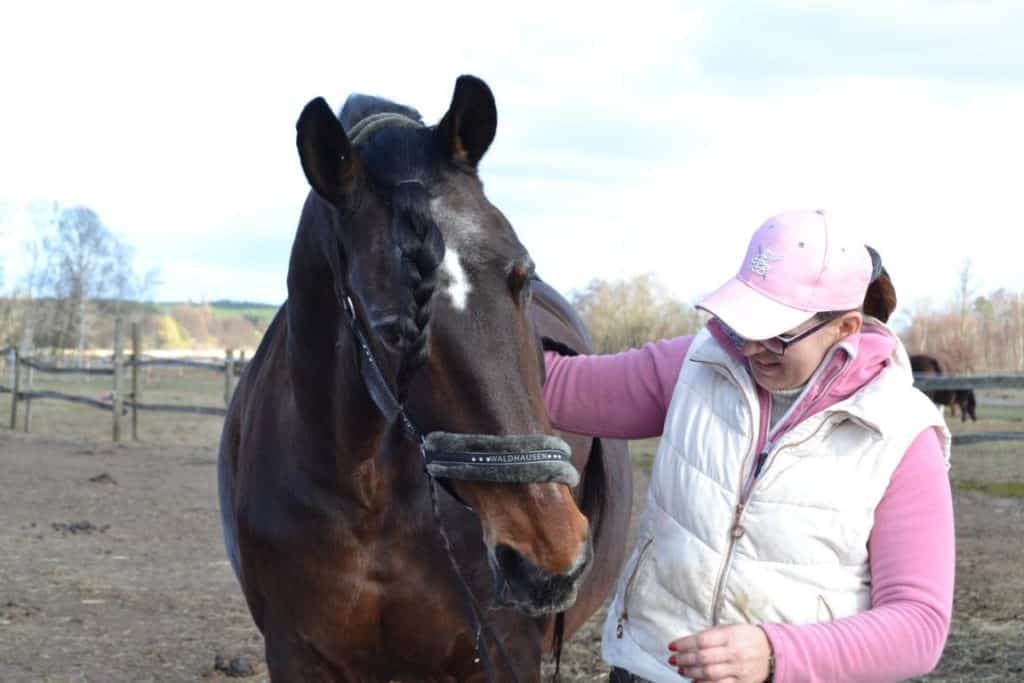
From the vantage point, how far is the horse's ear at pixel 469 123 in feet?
6.68

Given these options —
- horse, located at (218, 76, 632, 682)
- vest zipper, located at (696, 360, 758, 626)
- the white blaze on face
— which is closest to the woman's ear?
vest zipper, located at (696, 360, 758, 626)

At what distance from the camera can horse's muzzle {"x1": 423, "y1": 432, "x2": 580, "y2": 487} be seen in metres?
1.74

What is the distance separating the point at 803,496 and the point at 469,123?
921 mm

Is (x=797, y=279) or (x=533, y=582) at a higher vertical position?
(x=797, y=279)

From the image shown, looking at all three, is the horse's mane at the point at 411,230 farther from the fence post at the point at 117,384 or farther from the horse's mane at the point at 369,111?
the fence post at the point at 117,384

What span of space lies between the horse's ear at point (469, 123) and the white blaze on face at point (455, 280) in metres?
0.29

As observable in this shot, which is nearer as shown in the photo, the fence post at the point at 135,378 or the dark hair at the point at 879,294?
the dark hair at the point at 879,294

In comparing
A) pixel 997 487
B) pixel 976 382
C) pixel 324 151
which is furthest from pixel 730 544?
pixel 976 382

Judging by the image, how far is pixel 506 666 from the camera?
8.36 feet

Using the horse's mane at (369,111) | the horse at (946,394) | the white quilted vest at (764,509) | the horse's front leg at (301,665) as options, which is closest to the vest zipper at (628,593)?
the white quilted vest at (764,509)

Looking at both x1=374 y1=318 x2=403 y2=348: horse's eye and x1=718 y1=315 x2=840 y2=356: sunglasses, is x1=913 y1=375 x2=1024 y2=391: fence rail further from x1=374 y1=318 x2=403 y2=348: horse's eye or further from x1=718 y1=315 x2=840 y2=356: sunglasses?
x1=374 y1=318 x2=403 y2=348: horse's eye

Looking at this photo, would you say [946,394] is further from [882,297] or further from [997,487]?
[882,297]

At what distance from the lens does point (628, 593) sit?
2.04 metres

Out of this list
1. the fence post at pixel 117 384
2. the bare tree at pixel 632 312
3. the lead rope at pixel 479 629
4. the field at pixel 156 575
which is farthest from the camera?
the bare tree at pixel 632 312
